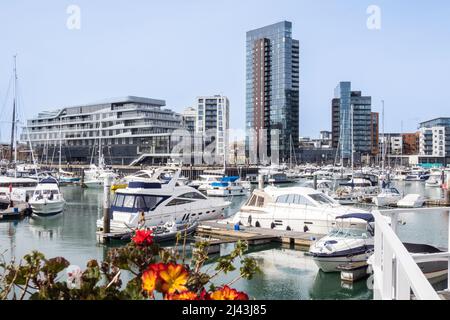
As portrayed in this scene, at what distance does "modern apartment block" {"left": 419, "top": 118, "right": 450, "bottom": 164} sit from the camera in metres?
142

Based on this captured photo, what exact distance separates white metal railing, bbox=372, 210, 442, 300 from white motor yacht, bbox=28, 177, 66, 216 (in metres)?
32.9

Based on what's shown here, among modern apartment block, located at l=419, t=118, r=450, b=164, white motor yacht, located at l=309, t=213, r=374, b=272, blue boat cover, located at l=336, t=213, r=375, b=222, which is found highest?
modern apartment block, located at l=419, t=118, r=450, b=164

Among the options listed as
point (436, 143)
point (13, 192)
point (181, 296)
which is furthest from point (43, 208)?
point (436, 143)

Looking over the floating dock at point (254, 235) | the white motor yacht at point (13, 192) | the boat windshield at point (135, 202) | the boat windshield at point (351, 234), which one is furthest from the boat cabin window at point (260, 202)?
the white motor yacht at point (13, 192)

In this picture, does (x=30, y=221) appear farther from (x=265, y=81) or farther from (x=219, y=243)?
(x=265, y=81)

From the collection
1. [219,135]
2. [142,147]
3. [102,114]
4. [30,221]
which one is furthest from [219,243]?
[219,135]

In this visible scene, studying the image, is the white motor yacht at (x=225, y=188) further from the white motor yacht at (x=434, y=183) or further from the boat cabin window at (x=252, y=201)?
the white motor yacht at (x=434, y=183)

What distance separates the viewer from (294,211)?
2473 cm

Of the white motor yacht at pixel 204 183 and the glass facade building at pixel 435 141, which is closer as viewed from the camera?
the white motor yacht at pixel 204 183

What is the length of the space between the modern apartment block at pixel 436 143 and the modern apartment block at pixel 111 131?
83.5m

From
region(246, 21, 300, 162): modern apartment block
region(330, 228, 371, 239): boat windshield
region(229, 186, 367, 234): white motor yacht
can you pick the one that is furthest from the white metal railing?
region(246, 21, 300, 162): modern apartment block

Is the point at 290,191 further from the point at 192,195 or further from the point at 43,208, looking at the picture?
the point at 43,208

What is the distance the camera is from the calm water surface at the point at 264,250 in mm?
15281

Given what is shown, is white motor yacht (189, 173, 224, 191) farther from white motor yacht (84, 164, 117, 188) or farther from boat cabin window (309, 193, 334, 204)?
boat cabin window (309, 193, 334, 204)
